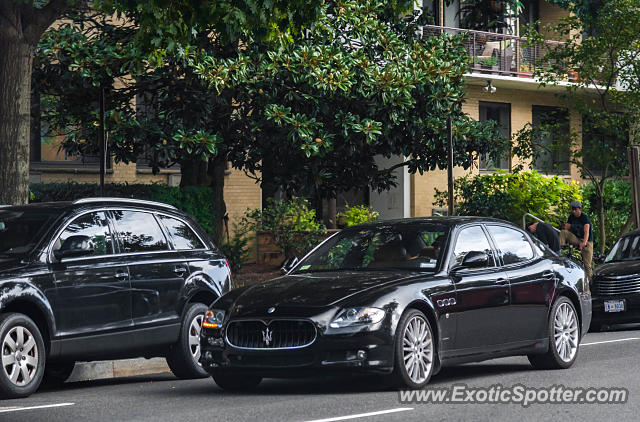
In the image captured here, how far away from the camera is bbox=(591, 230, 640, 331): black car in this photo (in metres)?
17.3

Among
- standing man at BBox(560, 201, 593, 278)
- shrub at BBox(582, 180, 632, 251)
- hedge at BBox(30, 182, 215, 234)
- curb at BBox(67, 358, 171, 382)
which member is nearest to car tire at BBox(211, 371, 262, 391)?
curb at BBox(67, 358, 171, 382)

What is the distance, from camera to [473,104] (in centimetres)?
3186

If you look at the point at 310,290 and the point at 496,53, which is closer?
the point at 310,290

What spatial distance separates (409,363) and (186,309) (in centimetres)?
302

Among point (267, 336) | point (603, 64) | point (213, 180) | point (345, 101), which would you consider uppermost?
point (603, 64)

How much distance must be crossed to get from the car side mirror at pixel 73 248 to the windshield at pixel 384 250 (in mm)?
1964

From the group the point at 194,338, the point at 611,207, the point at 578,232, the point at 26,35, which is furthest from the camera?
the point at 611,207

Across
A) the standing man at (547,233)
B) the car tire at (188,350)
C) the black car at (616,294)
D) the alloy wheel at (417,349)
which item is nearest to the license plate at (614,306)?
the black car at (616,294)

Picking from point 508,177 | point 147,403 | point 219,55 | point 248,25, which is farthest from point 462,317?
point 508,177

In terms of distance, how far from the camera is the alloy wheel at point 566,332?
11.2 m

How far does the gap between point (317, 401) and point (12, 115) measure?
6.79 m

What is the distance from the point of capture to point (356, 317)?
→ 8.91 metres

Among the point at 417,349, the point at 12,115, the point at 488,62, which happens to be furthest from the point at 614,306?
the point at 488,62

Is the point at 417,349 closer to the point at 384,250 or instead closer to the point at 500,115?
the point at 384,250
